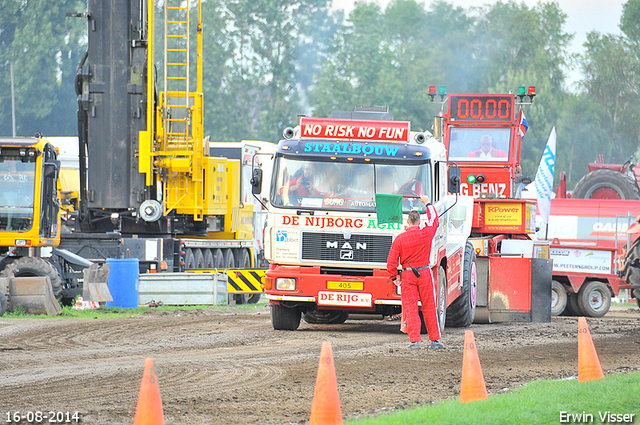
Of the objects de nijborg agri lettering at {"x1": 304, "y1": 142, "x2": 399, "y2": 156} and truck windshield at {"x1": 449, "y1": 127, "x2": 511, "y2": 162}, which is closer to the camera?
de nijborg agri lettering at {"x1": 304, "y1": 142, "x2": 399, "y2": 156}

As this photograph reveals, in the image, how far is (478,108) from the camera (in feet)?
68.2

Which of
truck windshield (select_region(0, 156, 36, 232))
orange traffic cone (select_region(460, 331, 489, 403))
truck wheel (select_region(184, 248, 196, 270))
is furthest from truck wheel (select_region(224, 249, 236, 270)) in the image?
orange traffic cone (select_region(460, 331, 489, 403))

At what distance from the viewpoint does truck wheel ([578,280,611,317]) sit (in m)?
20.2

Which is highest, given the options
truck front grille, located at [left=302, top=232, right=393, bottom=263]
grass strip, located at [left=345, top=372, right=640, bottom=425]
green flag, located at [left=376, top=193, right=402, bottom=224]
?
green flag, located at [left=376, top=193, right=402, bottom=224]

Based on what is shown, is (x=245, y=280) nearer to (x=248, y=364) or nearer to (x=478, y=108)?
(x=478, y=108)

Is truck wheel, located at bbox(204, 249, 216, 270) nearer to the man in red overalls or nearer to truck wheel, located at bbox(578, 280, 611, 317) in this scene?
truck wheel, located at bbox(578, 280, 611, 317)

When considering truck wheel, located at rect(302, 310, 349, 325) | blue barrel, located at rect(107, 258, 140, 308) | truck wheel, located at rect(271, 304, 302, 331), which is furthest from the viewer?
blue barrel, located at rect(107, 258, 140, 308)

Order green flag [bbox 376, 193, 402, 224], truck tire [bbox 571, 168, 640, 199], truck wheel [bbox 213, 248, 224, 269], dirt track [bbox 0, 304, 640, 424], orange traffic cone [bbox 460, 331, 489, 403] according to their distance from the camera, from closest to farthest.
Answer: orange traffic cone [bbox 460, 331, 489, 403] < dirt track [bbox 0, 304, 640, 424] < green flag [bbox 376, 193, 402, 224] < truck wheel [bbox 213, 248, 224, 269] < truck tire [bbox 571, 168, 640, 199]

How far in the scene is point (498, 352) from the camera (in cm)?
1240

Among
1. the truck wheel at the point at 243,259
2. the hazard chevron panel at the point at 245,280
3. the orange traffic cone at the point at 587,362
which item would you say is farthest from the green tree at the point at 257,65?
the orange traffic cone at the point at 587,362

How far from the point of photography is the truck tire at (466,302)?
53.5ft

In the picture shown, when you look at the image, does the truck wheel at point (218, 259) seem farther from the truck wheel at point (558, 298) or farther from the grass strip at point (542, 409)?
the grass strip at point (542, 409)

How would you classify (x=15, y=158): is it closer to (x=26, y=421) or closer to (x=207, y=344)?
(x=207, y=344)

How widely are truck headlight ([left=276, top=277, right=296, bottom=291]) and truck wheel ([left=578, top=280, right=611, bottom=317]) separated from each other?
842 centimetres
